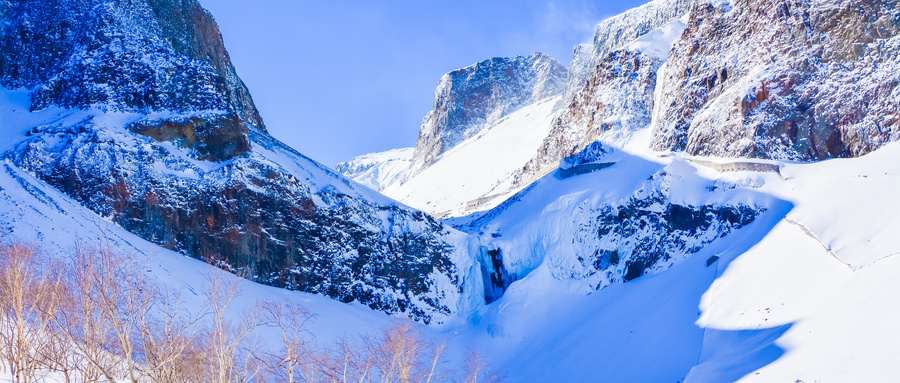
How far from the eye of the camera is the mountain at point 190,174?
46.7 metres

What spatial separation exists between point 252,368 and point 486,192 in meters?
65.9

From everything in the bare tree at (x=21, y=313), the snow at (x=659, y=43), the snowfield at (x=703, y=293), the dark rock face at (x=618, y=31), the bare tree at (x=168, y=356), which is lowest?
the snowfield at (x=703, y=293)

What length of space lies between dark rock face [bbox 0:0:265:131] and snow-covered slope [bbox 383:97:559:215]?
Answer: 120 feet

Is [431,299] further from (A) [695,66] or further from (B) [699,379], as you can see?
(A) [695,66]

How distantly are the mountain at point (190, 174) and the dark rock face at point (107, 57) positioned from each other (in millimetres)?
136

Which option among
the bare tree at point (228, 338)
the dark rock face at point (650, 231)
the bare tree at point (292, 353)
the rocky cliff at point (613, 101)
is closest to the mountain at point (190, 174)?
the bare tree at point (228, 338)

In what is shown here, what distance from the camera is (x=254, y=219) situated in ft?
161

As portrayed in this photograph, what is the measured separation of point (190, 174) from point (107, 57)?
17.5m

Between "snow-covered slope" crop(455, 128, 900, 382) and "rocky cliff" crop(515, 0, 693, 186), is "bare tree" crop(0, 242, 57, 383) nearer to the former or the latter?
"snow-covered slope" crop(455, 128, 900, 382)

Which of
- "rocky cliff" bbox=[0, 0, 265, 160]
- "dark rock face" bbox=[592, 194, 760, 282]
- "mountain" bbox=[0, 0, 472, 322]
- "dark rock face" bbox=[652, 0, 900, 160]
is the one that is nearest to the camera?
"mountain" bbox=[0, 0, 472, 322]

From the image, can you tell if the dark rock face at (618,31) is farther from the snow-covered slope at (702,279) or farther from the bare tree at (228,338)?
the bare tree at (228,338)

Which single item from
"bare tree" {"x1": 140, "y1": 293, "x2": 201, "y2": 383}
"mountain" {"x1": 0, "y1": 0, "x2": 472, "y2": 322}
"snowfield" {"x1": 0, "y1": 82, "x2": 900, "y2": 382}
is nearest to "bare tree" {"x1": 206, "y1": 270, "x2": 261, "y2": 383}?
"bare tree" {"x1": 140, "y1": 293, "x2": 201, "y2": 383}

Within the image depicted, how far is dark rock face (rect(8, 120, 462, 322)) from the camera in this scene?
46.1 metres

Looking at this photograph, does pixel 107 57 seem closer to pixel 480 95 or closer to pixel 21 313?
pixel 21 313
